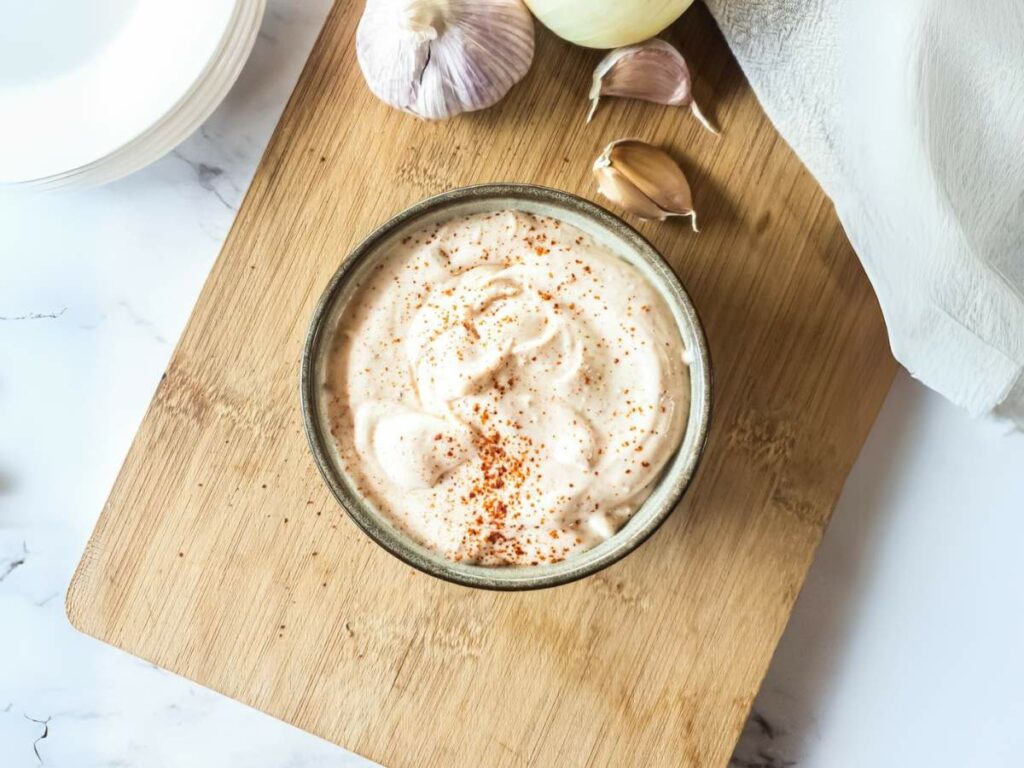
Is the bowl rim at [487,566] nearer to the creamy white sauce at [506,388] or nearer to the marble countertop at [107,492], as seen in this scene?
the creamy white sauce at [506,388]

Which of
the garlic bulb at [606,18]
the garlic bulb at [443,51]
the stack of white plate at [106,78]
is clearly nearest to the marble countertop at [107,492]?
the stack of white plate at [106,78]

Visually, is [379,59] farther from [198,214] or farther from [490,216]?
[198,214]

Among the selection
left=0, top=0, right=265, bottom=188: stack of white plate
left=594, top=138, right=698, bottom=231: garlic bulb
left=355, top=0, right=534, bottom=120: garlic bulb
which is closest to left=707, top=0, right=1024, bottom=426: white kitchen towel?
left=594, top=138, right=698, bottom=231: garlic bulb

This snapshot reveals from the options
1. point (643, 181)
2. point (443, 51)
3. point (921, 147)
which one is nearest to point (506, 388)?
point (643, 181)

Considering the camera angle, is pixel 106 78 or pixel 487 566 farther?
pixel 106 78

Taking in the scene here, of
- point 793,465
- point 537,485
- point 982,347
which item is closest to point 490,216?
point 537,485

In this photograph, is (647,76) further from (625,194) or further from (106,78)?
(106,78)
